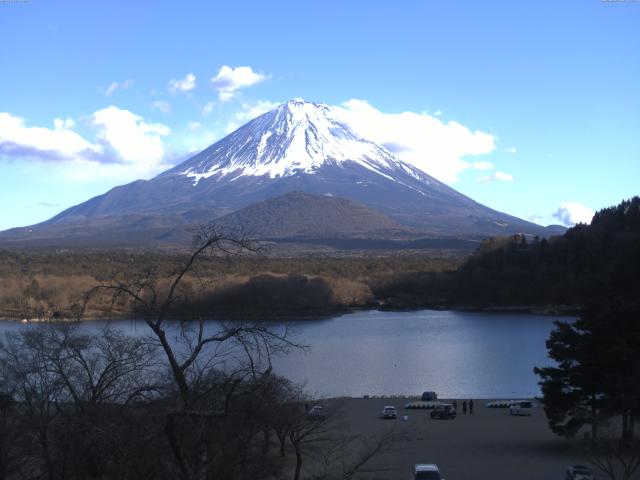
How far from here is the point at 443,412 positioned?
17.0 metres

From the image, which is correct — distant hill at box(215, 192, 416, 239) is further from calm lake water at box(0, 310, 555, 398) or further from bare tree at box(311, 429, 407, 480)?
bare tree at box(311, 429, 407, 480)

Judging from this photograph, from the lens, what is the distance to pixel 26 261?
6331cm

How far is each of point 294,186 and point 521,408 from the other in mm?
126492

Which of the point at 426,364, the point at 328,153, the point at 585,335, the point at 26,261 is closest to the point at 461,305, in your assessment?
the point at 426,364

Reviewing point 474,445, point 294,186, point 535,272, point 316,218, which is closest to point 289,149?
point 294,186

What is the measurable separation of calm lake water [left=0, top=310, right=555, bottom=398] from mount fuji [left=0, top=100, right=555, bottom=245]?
277ft

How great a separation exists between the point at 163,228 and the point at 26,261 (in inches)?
2044

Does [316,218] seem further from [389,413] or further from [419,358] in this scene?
[389,413]

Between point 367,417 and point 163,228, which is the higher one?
point 163,228

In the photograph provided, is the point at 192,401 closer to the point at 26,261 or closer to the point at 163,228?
the point at 26,261

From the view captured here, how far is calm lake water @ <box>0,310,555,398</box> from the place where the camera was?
22797 millimetres

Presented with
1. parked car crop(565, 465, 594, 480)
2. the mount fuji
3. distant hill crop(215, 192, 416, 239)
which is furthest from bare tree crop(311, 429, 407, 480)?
the mount fuji

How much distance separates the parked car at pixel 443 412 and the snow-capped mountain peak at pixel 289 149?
133 metres

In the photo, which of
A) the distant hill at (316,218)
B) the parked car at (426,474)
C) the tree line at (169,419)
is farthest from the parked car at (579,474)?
the distant hill at (316,218)
